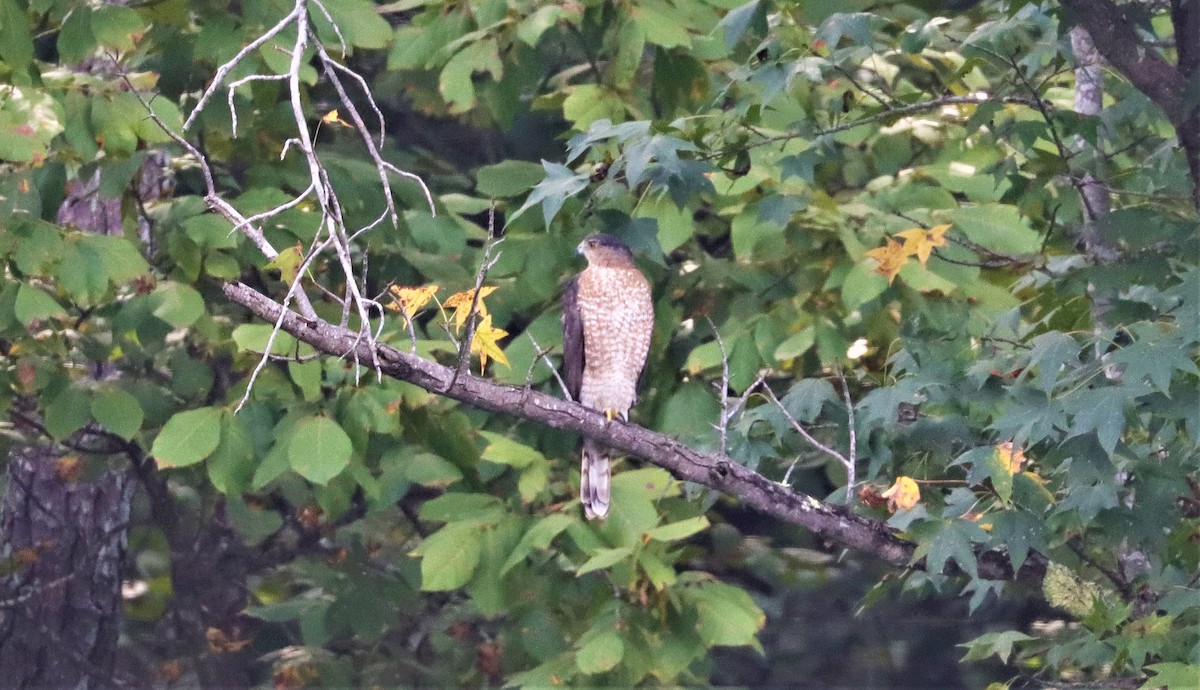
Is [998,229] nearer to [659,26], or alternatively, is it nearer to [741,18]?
[659,26]

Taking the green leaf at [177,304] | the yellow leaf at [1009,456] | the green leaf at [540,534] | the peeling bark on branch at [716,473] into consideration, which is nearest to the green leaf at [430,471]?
the green leaf at [540,534]

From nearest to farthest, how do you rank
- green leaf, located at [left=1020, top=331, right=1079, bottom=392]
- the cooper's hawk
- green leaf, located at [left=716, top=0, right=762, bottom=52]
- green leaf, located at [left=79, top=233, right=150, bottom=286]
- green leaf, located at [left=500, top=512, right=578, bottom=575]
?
green leaf, located at [left=1020, top=331, right=1079, bottom=392] < green leaf, located at [left=716, top=0, right=762, bottom=52] < green leaf, located at [left=79, top=233, right=150, bottom=286] < green leaf, located at [left=500, top=512, right=578, bottom=575] < the cooper's hawk

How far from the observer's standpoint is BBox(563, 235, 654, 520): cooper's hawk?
13.1ft

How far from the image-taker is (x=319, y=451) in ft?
10.8

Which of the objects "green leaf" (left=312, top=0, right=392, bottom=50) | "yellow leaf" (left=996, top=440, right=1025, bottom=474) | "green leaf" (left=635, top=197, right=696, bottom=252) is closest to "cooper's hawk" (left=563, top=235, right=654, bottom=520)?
"green leaf" (left=635, top=197, right=696, bottom=252)

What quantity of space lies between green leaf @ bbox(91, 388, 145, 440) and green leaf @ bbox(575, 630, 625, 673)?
135 cm

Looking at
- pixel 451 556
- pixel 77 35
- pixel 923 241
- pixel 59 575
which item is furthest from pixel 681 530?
pixel 59 575

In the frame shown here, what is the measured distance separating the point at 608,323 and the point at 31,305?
1681 millimetres

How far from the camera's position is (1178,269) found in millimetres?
2359

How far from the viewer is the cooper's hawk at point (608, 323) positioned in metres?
4.00

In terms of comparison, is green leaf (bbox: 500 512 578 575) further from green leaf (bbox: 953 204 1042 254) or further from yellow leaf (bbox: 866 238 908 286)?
green leaf (bbox: 953 204 1042 254)

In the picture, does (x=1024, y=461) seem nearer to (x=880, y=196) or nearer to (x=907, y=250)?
(x=907, y=250)

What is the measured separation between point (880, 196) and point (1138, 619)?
1774 mm

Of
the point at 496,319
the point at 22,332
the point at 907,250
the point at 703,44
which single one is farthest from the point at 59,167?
the point at 907,250
